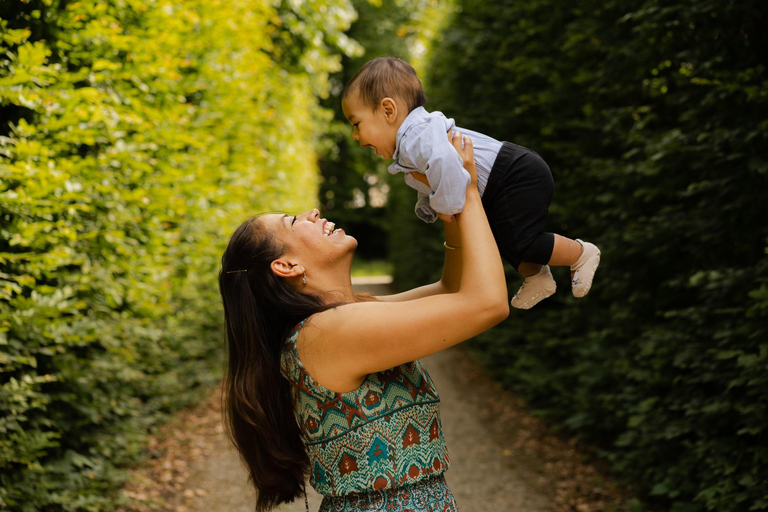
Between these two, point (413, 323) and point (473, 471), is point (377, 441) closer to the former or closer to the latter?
point (413, 323)

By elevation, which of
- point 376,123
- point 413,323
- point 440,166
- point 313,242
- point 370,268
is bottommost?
point 413,323

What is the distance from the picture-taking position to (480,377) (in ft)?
27.6

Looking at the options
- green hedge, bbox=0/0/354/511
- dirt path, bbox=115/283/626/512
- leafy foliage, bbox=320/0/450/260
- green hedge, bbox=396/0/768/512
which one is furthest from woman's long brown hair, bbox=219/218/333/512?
leafy foliage, bbox=320/0/450/260

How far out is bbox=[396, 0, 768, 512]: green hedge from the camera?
3105mm

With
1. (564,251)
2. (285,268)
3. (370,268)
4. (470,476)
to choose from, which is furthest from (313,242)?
(370,268)

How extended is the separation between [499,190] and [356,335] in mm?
672

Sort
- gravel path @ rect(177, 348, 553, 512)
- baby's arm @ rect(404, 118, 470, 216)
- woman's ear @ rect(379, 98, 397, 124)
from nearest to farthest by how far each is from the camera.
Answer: baby's arm @ rect(404, 118, 470, 216) → woman's ear @ rect(379, 98, 397, 124) → gravel path @ rect(177, 348, 553, 512)

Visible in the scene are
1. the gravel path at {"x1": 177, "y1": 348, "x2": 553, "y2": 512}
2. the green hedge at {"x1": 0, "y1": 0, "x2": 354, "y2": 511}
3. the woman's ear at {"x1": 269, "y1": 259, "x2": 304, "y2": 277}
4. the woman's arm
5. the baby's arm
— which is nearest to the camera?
the woman's arm

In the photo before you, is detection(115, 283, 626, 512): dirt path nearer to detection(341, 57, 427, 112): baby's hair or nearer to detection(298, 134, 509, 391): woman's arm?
detection(298, 134, 509, 391): woman's arm

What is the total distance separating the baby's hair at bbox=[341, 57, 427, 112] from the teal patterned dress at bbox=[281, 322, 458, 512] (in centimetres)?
79

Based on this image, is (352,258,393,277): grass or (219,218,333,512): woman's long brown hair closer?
(219,218,333,512): woman's long brown hair

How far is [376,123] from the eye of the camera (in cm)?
210

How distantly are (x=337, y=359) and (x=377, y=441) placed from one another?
0.81 ft

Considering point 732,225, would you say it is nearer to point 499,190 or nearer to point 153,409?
point 499,190
